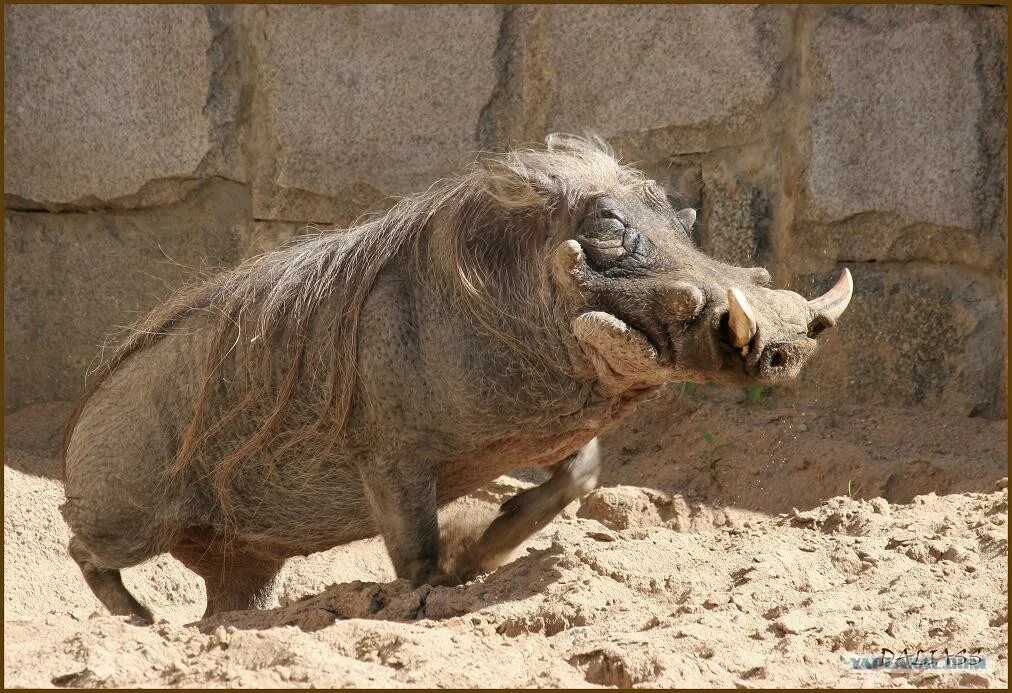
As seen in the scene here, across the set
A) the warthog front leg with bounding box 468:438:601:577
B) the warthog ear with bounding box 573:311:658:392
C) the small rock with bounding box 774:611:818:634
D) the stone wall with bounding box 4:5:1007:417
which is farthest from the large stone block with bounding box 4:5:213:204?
the small rock with bounding box 774:611:818:634

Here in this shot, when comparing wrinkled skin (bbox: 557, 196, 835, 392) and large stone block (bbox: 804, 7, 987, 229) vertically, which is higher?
large stone block (bbox: 804, 7, 987, 229)

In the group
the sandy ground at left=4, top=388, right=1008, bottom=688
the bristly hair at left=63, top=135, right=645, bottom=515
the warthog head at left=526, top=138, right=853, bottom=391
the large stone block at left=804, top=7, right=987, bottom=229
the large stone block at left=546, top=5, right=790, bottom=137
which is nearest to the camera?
the sandy ground at left=4, top=388, right=1008, bottom=688

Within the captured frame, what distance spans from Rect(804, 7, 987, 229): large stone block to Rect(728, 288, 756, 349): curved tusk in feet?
6.71

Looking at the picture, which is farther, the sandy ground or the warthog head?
the warthog head

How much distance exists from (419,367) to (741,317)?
3.23 feet

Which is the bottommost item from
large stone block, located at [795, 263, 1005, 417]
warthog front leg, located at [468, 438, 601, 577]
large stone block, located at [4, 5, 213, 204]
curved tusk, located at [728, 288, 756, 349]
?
warthog front leg, located at [468, 438, 601, 577]

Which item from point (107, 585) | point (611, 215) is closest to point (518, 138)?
point (611, 215)

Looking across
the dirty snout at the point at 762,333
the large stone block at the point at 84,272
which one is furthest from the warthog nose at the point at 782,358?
the large stone block at the point at 84,272

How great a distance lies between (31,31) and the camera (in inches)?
223

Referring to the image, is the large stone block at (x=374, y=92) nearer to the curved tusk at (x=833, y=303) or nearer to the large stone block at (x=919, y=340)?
A: the large stone block at (x=919, y=340)

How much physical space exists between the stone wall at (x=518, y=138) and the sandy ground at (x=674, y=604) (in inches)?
24.7

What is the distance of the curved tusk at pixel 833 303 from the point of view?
3438mm

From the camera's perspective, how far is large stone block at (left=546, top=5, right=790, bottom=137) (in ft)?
16.9

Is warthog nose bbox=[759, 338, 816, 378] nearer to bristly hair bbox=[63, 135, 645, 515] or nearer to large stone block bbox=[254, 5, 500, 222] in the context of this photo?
bristly hair bbox=[63, 135, 645, 515]
